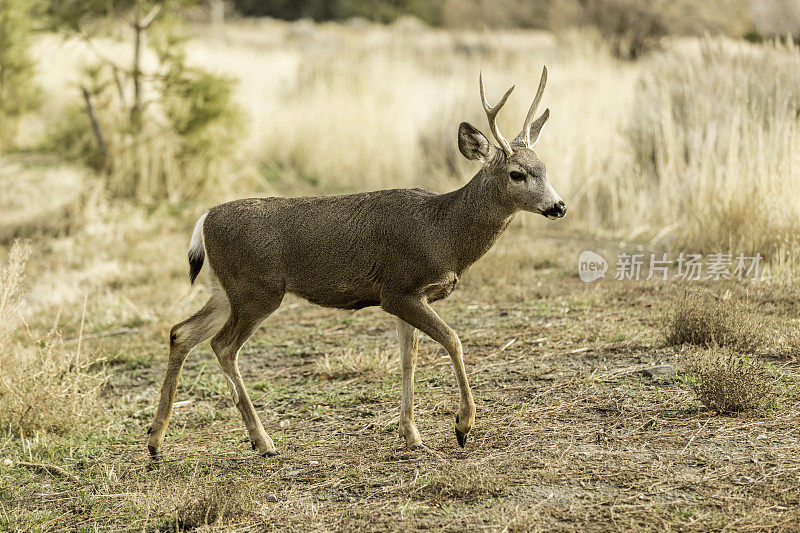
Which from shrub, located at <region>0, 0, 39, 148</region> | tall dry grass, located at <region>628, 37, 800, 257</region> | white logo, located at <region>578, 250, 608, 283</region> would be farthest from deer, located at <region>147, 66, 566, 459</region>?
shrub, located at <region>0, 0, 39, 148</region>

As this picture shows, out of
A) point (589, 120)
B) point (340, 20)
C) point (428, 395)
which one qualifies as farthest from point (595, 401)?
point (340, 20)

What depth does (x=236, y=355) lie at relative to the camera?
5.21m

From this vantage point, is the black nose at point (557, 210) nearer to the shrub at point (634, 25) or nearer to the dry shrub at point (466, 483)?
the dry shrub at point (466, 483)

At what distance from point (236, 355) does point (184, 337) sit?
402mm

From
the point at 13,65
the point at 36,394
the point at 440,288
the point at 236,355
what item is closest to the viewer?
the point at 440,288

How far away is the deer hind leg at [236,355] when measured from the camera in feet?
17.0

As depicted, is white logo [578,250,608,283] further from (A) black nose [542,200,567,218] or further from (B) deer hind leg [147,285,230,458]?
(B) deer hind leg [147,285,230,458]

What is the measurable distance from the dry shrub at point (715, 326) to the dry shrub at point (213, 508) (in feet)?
10.5

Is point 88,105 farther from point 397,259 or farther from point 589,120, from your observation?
point 397,259

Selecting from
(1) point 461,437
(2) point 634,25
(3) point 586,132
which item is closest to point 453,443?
(1) point 461,437

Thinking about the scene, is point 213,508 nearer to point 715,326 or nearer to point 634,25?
point 715,326

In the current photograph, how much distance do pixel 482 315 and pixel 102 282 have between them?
14.6 ft

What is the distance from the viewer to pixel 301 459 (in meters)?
5.08

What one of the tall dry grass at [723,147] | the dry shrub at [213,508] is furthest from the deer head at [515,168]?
the tall dry grass at [723,147]
